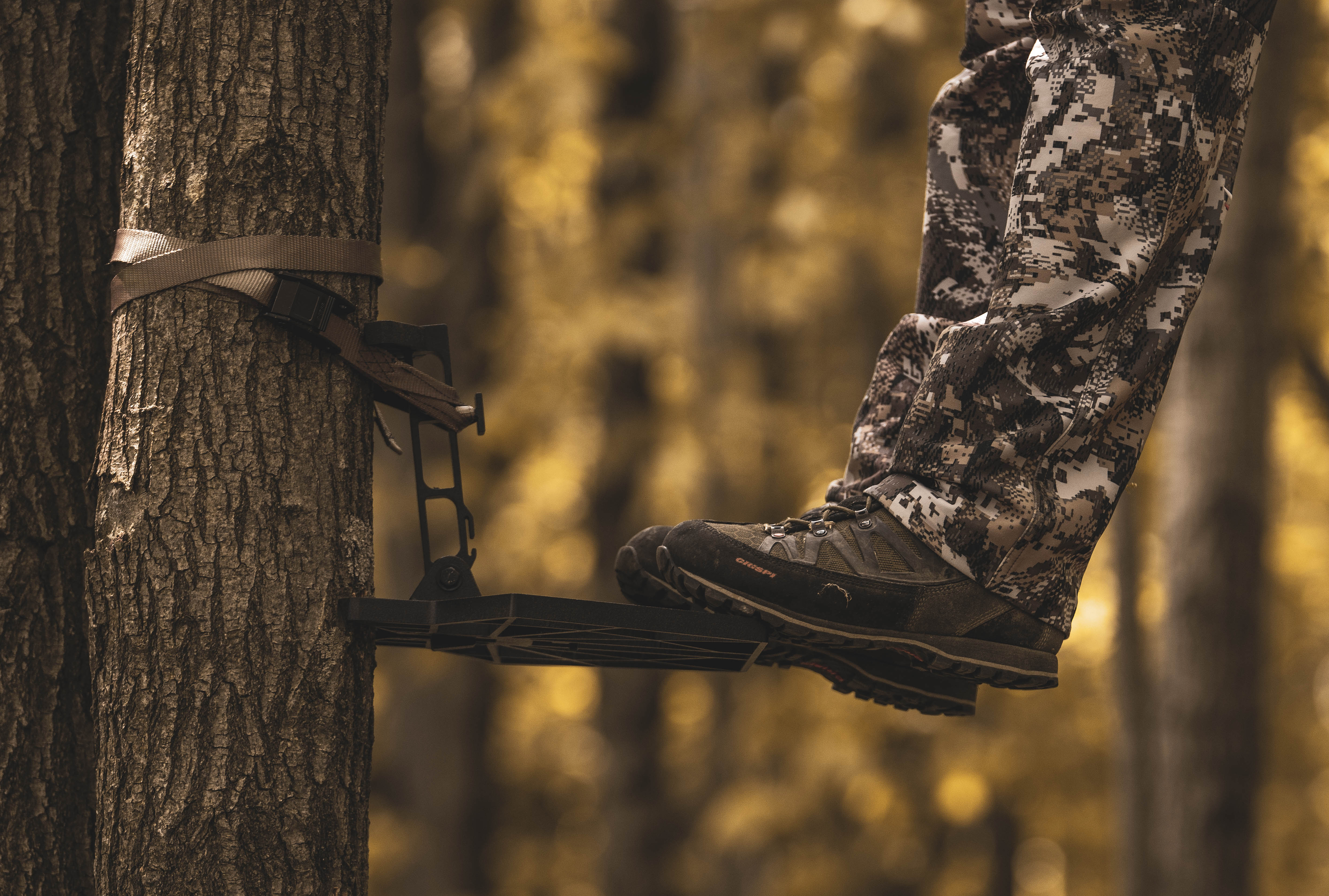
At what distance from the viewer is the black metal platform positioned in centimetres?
162

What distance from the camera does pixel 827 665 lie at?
1.98 meters

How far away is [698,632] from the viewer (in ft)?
5.63

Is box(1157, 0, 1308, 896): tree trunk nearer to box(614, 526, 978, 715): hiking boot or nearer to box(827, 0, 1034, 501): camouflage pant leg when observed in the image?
box(827, 0, 1034, 501): camouflage pant leg

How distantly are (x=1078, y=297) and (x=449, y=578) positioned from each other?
3.03ft

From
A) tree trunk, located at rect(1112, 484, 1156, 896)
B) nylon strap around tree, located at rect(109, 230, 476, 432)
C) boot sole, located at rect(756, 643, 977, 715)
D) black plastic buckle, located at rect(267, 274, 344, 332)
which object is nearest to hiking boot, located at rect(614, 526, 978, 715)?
boot sole, located at rect(756, 643, 977, 715)

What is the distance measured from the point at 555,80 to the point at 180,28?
551 cm

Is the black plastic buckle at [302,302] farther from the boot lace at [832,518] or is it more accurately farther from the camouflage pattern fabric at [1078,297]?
the camouflage pattern fabric at [1078,297]

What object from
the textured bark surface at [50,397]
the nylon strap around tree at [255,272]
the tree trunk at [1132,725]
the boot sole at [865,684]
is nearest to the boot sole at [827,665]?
the boot sole at [865,684]

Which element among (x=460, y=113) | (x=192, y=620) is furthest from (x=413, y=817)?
(x=192, y=620)

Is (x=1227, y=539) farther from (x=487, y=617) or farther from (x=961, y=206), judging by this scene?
(x=487, y=617)

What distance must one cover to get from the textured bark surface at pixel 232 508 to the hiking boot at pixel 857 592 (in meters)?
0.47

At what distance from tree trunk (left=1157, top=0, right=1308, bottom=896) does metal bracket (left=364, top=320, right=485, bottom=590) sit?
3.57m

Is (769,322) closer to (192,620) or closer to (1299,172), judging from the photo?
(1299,172)

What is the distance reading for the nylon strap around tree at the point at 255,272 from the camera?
165cm
